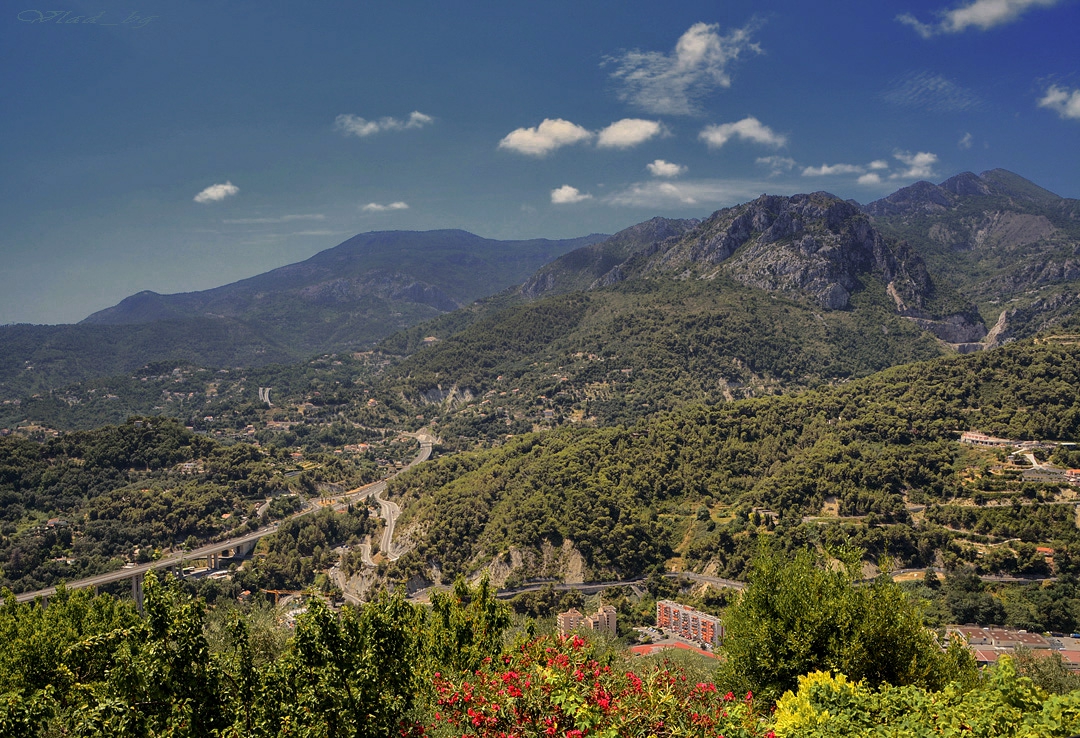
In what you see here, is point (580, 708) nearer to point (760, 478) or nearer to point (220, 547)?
point (760, 478)

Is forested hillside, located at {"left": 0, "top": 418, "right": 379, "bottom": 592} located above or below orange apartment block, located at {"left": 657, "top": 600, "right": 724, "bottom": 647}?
above

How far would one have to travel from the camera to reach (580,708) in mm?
9125

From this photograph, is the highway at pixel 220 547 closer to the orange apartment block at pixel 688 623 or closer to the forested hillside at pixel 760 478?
the forested hillside at pixel 760 478

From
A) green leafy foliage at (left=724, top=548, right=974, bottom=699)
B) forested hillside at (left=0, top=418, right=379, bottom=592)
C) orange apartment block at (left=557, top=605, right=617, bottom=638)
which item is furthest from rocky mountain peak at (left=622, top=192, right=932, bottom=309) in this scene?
green leafy foliage at (left=724, top=548, right=974, bottom=699)

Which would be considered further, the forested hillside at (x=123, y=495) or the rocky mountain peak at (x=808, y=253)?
the rocky mountain peak at (x=808, y=253)

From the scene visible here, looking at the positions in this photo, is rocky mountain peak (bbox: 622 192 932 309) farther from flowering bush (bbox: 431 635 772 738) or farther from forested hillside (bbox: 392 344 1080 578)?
flowering bush (bbox: 431 635 772 738)

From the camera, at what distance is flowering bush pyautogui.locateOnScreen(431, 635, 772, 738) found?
938cm

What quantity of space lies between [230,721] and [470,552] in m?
51.8

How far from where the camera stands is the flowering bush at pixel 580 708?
9.38m

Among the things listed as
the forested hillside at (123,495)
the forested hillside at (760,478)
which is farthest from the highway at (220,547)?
the forested hillside at (760,478)

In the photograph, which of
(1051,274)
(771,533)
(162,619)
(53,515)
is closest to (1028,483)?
(771,533)

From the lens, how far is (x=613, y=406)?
394 feet

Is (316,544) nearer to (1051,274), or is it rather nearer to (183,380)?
(183,380)

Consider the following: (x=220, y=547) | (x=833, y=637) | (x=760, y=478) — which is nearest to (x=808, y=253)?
(x=760, y=478)
